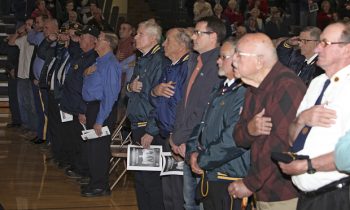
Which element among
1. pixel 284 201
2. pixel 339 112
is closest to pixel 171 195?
pixel 284 201

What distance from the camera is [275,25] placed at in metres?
16.9

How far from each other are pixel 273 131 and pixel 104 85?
3.85 meters

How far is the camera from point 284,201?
13.5 feet

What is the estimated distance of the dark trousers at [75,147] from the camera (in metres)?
8.74

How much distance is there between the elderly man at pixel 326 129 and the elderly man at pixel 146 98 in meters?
2.69

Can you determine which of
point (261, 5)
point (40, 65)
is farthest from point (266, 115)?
point (261, 5)

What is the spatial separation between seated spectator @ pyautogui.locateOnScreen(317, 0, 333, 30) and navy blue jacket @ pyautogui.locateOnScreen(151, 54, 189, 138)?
468 inches

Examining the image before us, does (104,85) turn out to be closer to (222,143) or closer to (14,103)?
(222,143)

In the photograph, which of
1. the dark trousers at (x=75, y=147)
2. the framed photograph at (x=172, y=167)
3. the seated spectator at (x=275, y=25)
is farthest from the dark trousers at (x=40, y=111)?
the seated spectator at (x=275, y=25)

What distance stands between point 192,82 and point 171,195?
3.46ft

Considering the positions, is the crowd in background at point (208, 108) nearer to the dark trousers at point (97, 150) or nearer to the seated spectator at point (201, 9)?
the dark trousers at point (97, 150)

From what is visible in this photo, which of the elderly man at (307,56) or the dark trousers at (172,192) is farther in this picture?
the elderly man at (307,56)

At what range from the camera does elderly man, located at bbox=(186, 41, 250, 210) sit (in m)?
4.52

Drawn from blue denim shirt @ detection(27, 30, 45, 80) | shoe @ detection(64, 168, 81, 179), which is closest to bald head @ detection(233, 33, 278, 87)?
shoe @ detection(64, 168, 81, 179)
